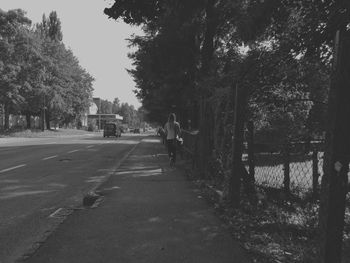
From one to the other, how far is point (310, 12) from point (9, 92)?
48.6m

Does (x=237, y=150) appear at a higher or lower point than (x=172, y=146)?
higher

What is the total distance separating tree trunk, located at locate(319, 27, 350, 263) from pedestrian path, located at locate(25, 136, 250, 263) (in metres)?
1.30

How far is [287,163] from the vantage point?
7.98m

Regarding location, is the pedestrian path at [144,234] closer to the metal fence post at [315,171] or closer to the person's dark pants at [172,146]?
the metal fence post at [315,171]

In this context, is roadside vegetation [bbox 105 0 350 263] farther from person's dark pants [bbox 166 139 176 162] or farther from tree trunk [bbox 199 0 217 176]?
person's dark pants [bbox 166 139 176 162]

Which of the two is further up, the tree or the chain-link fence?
the tree

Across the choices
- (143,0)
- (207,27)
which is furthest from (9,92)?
(143,0)

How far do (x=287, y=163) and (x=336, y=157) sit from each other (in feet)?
15.4

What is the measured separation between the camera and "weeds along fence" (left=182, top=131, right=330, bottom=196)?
290 inches

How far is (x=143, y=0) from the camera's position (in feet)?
26.0

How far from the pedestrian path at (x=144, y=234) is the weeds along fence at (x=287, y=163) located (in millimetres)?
1332

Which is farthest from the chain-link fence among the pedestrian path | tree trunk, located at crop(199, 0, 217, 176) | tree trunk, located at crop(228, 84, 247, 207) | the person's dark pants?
the person's dark pants

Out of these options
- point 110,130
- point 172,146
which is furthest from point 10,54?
point 172,146

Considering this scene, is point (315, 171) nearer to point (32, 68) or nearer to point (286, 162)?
point (286, 162)
